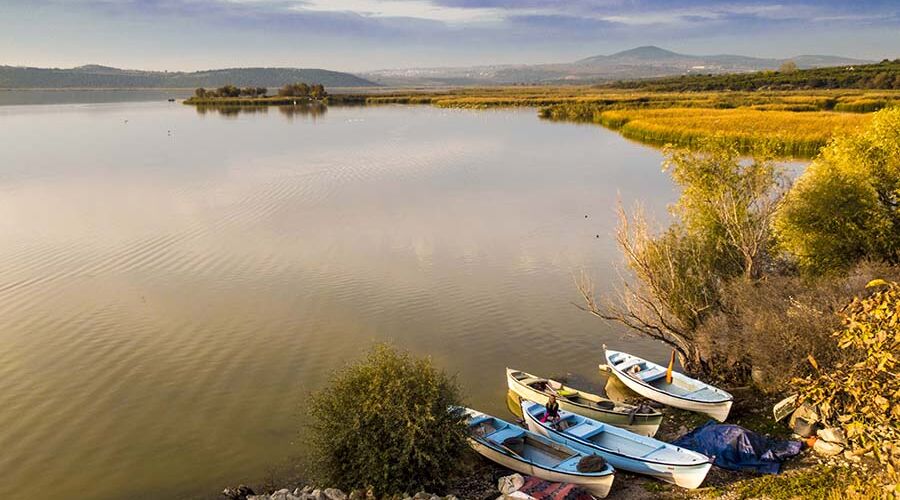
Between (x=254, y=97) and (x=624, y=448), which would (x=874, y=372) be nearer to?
(x=624, y=448)

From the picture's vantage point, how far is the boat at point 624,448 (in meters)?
13.3

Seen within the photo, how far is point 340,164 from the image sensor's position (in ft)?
177

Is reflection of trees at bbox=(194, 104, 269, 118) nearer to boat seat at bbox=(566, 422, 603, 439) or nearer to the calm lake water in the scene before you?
the calm lake water

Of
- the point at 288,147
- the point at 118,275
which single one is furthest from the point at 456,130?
the point at 118,275

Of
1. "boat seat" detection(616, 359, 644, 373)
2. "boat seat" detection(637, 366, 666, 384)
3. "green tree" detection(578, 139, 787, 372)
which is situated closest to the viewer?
"boat seat" detection(637, 366, 666, 384)

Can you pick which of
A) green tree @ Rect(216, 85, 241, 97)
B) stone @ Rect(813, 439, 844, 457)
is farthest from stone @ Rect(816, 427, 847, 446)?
green tree @ Rect(216, 85, 241, 97)

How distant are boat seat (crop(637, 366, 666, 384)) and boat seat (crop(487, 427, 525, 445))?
15.0ft

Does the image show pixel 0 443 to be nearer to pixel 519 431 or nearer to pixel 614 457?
pixel 519 431

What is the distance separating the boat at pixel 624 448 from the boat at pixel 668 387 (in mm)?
2583

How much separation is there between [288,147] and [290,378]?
163 feet

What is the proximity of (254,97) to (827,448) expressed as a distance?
16330 centimetres

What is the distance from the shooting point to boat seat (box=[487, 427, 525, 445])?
14539 mm

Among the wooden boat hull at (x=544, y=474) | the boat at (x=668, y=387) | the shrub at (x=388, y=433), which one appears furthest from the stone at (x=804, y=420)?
the shrub at (x=388, y=433)

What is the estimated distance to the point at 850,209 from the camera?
20.0 meters
